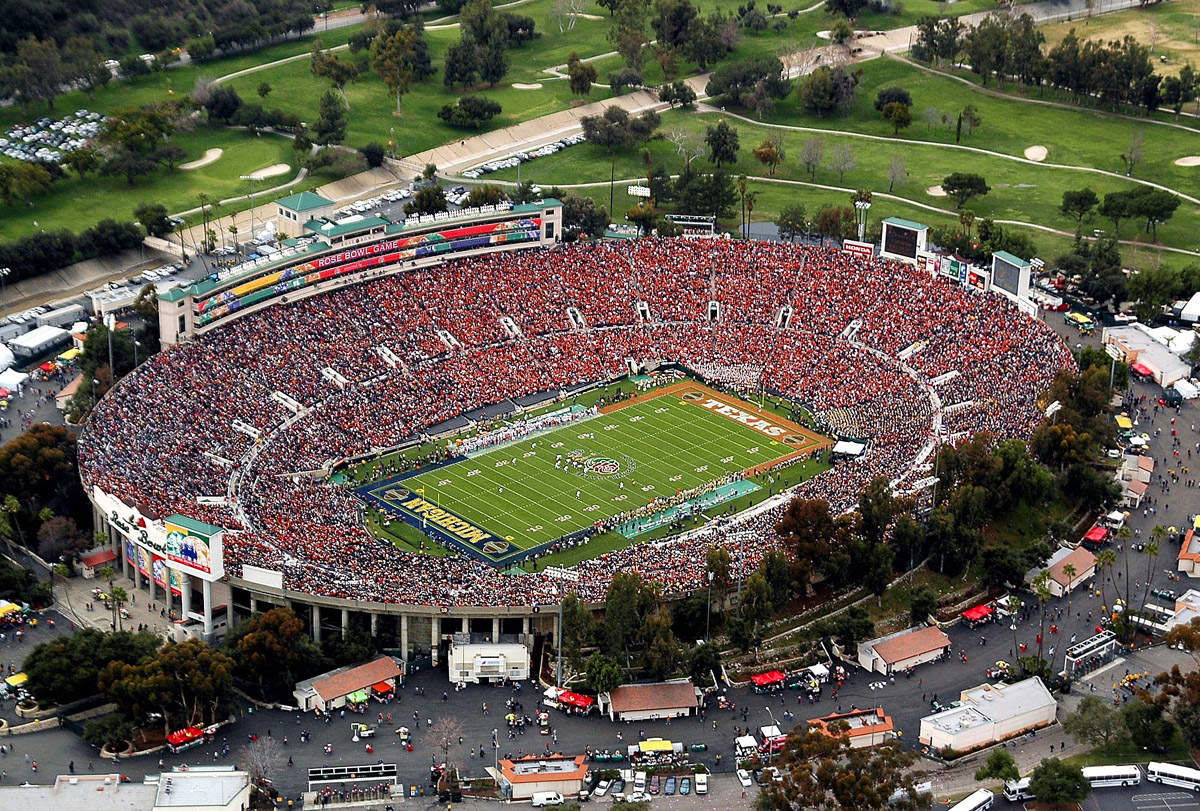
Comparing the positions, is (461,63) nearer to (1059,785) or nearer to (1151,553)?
(1151,553)

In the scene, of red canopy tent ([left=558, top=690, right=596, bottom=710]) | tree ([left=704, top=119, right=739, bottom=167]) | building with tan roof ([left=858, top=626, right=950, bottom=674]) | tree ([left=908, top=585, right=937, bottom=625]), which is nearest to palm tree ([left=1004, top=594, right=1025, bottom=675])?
building with tan roof ([left=858, top=626, right=950, bottom=674])

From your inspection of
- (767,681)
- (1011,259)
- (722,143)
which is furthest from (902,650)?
(722,143)

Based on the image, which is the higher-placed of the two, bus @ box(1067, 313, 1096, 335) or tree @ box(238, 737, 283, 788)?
bus @ box(1067, 313, 1096, 335)

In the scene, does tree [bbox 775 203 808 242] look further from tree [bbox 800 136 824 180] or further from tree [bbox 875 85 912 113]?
tree [bbox 875 85 912 113]

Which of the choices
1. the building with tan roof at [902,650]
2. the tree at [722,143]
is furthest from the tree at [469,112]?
the building with tan roof at [902,650]

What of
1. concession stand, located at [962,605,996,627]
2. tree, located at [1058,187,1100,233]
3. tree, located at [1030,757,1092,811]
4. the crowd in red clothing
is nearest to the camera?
tree, located at [1030,757,1092,811]

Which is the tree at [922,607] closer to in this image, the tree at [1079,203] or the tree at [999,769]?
the tree at [999,769]
